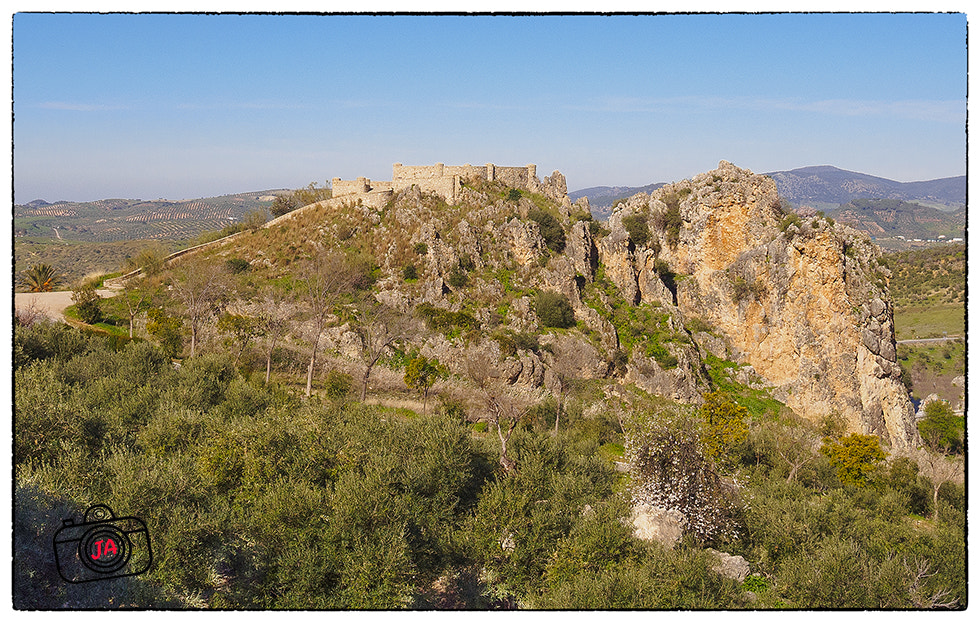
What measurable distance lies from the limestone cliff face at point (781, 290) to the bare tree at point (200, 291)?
25539 millimetres

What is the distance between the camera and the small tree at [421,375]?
91.5 feet

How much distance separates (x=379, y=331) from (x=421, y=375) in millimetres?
3027

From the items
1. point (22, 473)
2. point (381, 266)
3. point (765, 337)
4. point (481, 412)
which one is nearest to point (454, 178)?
point (381, 266)

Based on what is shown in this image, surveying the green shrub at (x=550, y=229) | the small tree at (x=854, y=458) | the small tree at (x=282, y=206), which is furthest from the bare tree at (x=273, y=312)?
the small tree at (x=854, y=458)

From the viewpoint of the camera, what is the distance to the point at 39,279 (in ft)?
104

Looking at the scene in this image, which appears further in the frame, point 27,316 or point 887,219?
point 887,219

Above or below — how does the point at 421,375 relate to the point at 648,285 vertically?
below

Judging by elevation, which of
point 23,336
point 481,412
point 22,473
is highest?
point 23,336

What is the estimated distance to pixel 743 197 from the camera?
39625 millimetres

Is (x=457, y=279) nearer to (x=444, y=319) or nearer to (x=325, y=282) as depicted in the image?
(x=444, y=319)

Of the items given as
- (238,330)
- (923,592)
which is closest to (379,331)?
(238,330)

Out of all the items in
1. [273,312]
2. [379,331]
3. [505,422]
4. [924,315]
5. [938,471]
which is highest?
[273,312]

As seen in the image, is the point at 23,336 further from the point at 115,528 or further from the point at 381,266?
the point at 381,266

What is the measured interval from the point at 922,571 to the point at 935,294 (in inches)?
2746
